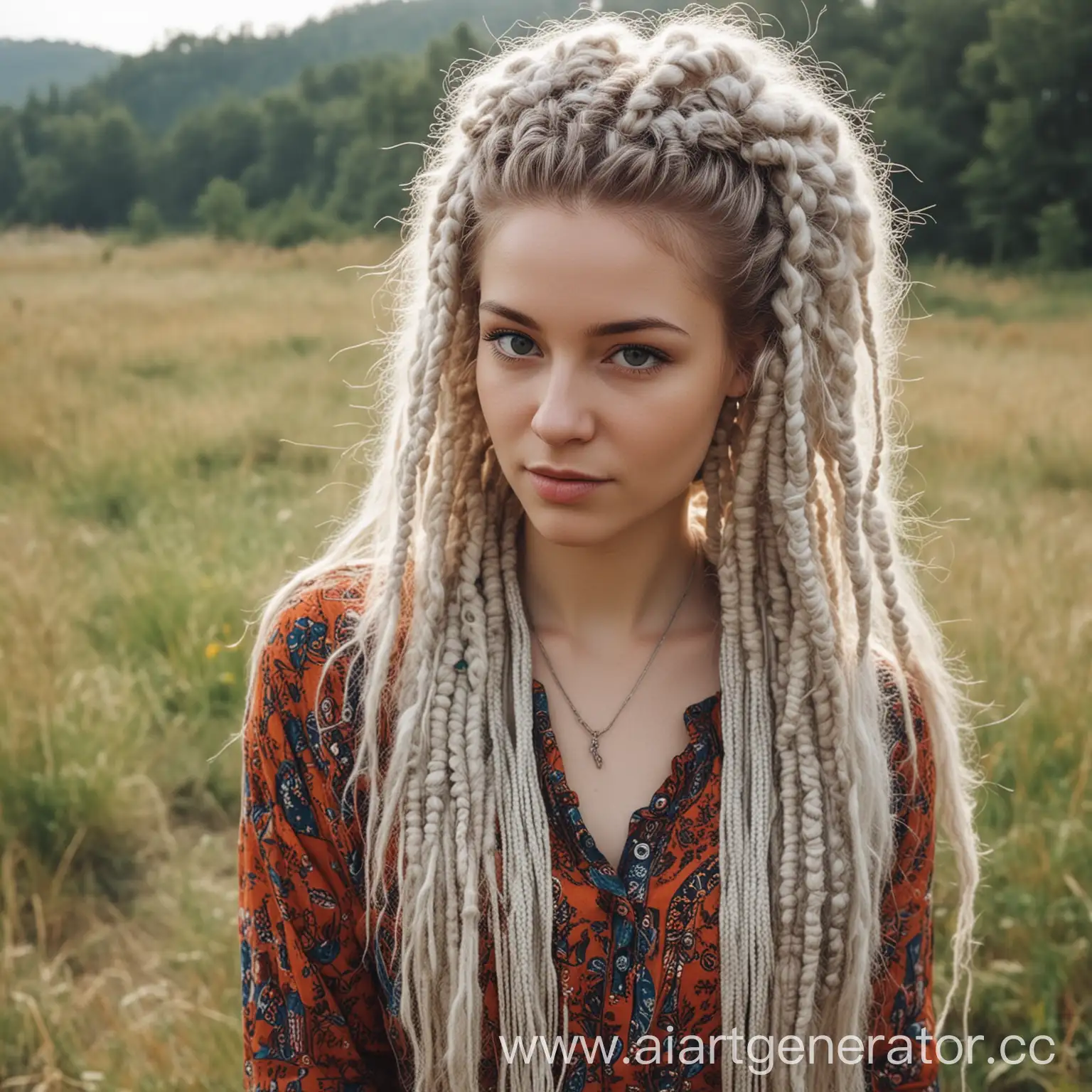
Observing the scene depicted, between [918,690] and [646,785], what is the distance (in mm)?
507

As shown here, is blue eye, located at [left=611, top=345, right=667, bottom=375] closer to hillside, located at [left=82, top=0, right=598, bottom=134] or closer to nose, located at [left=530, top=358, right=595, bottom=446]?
nose, located at [left=530, top=358, right=595, bottom=446]

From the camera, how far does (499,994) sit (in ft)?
5.22

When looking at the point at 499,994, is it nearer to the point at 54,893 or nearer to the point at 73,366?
the point at 54,893

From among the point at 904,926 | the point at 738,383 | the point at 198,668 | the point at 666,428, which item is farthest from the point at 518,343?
the point at 198,668

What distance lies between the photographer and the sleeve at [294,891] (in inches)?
63.3

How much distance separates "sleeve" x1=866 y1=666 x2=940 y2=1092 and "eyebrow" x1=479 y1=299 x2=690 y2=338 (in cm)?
72

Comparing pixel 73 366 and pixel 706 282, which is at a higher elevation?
pixel 706 282

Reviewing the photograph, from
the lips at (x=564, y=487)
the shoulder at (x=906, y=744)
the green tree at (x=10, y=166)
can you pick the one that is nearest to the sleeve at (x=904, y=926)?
the shoulder at (x=906, y=744)

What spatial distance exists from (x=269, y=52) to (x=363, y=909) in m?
38.7

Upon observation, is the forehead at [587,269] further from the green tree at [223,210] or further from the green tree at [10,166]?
the green tree at [223,210]

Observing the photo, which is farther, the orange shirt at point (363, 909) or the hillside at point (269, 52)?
the hillside at point (269, 52)

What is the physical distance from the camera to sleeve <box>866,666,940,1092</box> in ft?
5.87

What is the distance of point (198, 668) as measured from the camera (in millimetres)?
3955

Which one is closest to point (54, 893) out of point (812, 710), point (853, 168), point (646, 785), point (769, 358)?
point (646, 785)
